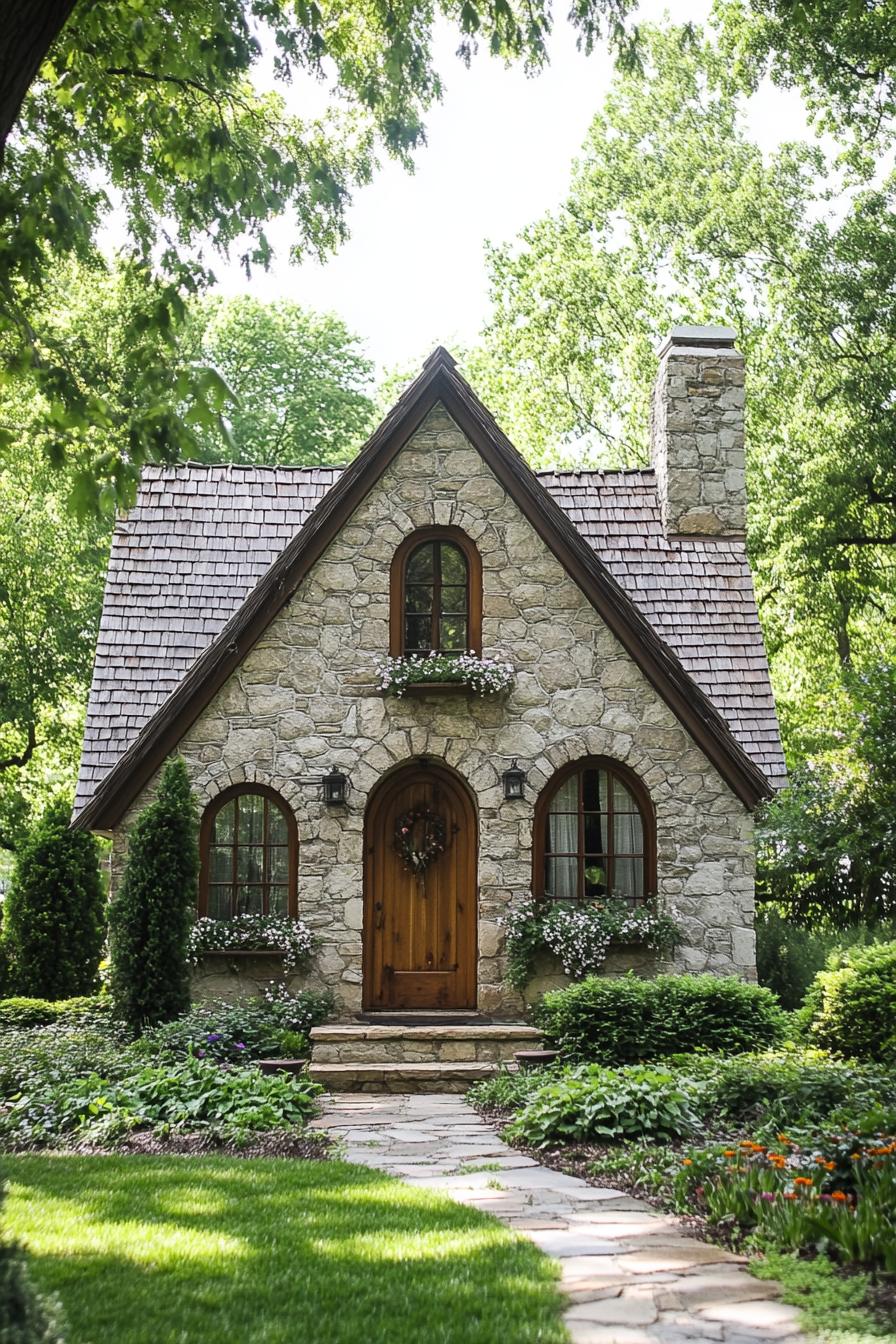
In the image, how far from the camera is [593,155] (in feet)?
88.7

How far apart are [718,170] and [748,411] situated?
187 inches

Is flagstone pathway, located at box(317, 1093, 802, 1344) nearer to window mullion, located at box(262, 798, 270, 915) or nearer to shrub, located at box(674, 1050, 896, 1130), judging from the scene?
shrub, located at box(674, 1050, 896, 1130)

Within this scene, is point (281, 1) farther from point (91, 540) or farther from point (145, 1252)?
point (91, 540)

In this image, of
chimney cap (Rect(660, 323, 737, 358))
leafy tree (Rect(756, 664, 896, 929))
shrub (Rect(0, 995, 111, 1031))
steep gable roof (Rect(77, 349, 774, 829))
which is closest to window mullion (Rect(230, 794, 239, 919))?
steep gable roof (Rect(77, 349, 774, 829))

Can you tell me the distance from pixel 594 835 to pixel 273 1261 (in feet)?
25.3

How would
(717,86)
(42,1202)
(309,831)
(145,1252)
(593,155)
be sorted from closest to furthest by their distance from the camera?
(145,1252) < (42,1202) < (309,831) < (717,86) < (593,155)

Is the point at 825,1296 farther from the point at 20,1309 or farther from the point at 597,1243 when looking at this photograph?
the point at 20,1309

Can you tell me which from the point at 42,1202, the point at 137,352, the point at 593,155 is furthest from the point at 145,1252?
the point at 593,155

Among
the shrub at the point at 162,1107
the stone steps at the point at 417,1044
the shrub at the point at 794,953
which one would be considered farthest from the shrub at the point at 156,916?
the shrub at the point at 794,953

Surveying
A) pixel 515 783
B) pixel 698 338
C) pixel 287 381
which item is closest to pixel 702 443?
pixel 698 338

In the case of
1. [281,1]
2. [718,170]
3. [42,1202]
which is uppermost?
[718,170]

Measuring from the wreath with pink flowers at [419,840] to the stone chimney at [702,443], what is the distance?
14.8ft

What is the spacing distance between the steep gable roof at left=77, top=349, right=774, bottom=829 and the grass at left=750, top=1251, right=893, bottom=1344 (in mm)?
7302

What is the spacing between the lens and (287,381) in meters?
30.6
